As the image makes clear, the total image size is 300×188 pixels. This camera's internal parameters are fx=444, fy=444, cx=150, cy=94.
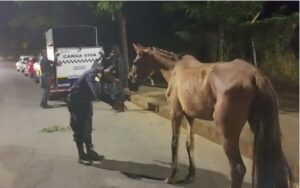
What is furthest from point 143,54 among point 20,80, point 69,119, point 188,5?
point 20,80

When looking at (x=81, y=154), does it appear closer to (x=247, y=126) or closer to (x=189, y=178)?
(x=189, y=178)

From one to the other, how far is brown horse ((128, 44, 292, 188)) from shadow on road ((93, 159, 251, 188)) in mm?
74

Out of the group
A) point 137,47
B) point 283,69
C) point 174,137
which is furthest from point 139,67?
point 283,69

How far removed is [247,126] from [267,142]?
0.31ft

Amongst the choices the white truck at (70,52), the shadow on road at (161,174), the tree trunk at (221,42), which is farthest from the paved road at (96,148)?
the tree trunk at (221,42)

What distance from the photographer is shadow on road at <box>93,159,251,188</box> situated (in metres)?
1.79

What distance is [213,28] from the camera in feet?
6.04

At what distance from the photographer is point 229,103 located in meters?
1.66

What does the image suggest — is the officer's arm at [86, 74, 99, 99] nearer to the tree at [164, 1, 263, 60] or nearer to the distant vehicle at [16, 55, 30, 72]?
the distant vehicle at [16, 55, 30, 72]

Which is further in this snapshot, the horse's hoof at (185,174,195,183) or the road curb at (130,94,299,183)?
the horse's hoof at (185,174,195,183)

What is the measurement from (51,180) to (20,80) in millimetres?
417

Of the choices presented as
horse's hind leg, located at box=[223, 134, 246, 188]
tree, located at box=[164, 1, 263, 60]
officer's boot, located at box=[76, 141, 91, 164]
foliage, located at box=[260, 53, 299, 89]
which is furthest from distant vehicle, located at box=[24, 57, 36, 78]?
foliage, located at box=[260, 53, 299, 89]

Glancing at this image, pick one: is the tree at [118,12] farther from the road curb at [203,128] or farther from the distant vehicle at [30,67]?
the distant vehicle at [30,67]

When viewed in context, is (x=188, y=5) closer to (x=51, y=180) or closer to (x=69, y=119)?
(x=69, y=119)
